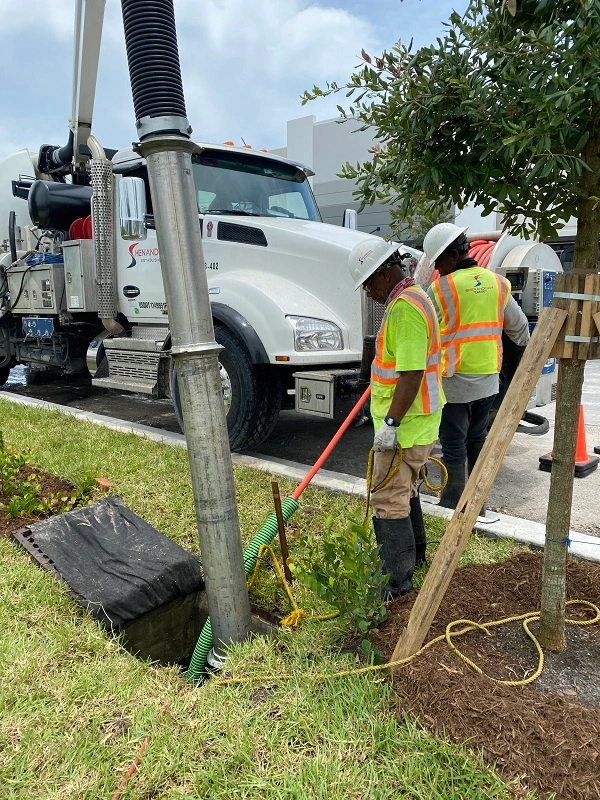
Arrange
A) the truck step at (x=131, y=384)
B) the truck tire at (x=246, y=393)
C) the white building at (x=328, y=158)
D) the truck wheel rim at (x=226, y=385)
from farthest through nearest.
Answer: the white building at (x=328, y=158) < the truck step at (x=131, y=384) < the truck wheel rim at (x=226, y=385) < the truck tire at (x=246, y=393)

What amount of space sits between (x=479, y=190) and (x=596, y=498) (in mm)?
3111

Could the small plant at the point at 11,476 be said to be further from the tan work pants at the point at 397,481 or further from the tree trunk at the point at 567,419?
the tree trunk at the point at 567,419

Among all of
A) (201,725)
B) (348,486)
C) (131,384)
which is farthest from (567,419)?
(131,384)

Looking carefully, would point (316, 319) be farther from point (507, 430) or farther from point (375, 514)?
point (507, 430)

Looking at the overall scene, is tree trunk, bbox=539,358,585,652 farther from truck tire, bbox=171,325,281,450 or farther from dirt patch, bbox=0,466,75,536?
truck tire, bbox=171,325,281,450

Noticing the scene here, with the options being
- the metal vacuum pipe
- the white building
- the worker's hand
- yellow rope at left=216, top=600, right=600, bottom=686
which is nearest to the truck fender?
the worker's hand

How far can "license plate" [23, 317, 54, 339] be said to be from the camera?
821cm

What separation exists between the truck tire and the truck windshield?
137 cm

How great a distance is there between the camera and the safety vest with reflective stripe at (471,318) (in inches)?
148

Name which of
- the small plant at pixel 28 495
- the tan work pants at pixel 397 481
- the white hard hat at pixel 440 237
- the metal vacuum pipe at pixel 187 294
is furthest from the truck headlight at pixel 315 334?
the metal vacuum pipe at pixel 187 294

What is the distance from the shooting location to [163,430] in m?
6.26

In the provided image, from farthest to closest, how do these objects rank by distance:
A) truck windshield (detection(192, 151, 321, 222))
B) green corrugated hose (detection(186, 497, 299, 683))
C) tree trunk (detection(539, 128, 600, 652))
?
truck windshield (detection(192, 151, 321, 222)), green corrugated hose (detection(186, 497, 299, 683)), tree trunk (detection(539, 128, 600, 652))

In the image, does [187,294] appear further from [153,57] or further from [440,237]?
[440,237]

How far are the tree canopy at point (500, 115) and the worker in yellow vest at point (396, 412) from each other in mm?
502
